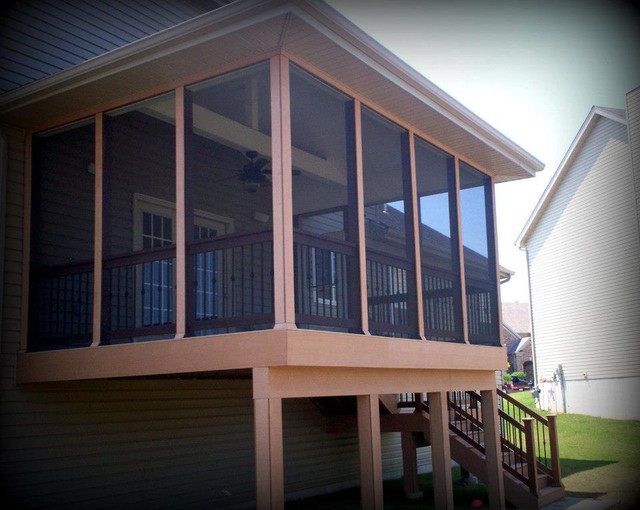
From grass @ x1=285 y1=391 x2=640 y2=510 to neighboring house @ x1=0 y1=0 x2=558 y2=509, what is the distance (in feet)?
2.25

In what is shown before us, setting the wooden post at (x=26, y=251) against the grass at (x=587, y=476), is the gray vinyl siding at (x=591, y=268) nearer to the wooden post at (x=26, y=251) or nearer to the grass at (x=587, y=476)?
the grass at (x=587, y=476)

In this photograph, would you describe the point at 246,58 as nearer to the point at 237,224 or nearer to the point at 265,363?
the point at 265,363

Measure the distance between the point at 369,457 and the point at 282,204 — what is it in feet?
→ 9.65

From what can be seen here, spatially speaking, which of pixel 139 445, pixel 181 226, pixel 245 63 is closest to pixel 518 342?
pixel 139 445

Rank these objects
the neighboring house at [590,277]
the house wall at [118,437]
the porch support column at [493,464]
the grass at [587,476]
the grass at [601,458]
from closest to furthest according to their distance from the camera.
A: the house wall at [118,437] → the porch support column at [493,464] → the grass at [587,476] → the grass at [601,458] → the neighboring house at [590,277]

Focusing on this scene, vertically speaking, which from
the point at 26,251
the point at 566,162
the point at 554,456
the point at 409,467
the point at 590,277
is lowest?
the point at 409,467

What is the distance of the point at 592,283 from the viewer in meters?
26.3

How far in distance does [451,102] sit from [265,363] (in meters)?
4.34

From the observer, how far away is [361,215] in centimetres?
814

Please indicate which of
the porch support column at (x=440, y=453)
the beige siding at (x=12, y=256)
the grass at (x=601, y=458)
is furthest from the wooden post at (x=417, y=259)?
the grass at (x=601, y=458)

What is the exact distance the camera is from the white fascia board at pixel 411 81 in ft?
22.7

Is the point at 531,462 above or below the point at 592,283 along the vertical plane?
below

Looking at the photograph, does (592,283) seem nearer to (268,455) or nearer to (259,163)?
(259,163)

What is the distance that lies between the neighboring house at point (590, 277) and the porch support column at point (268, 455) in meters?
18.9
